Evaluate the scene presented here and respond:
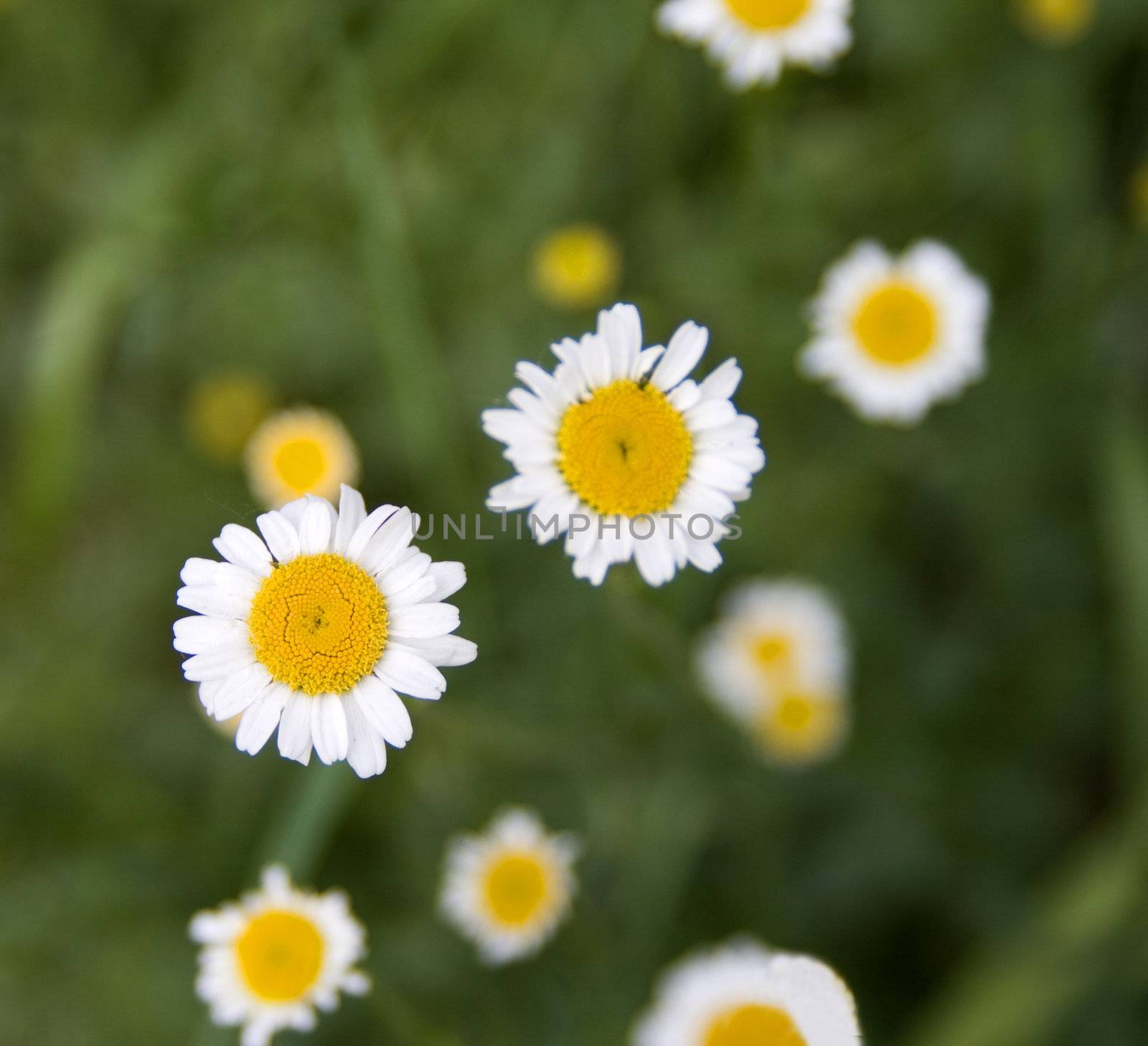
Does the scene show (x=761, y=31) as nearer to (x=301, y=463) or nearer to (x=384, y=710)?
(x=301, y=463)

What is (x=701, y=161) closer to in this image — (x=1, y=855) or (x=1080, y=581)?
(x=1080, y=581)

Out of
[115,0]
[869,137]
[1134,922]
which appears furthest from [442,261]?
[1134,922]

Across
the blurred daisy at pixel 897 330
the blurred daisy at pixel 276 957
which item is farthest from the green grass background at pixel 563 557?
the blurred daisy at pixel 276 957

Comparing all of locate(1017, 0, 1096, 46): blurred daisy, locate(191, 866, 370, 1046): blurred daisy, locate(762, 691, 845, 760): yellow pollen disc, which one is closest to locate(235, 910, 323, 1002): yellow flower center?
locate(191, 866, 370, 1046): blurred daisy

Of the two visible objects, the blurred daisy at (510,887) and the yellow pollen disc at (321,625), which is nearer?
the yellow pollen disc at (321,625)

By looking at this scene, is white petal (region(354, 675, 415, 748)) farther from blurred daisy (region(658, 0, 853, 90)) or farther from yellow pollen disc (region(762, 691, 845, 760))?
yellow pollen disc (region(762, 691, 845, 760))

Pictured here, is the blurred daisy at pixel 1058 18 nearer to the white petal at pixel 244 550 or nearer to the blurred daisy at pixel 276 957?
the white petal at pixel 244 550

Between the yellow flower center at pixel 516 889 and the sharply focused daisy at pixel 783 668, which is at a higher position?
the sharply focused daisy at pixel 783 668
